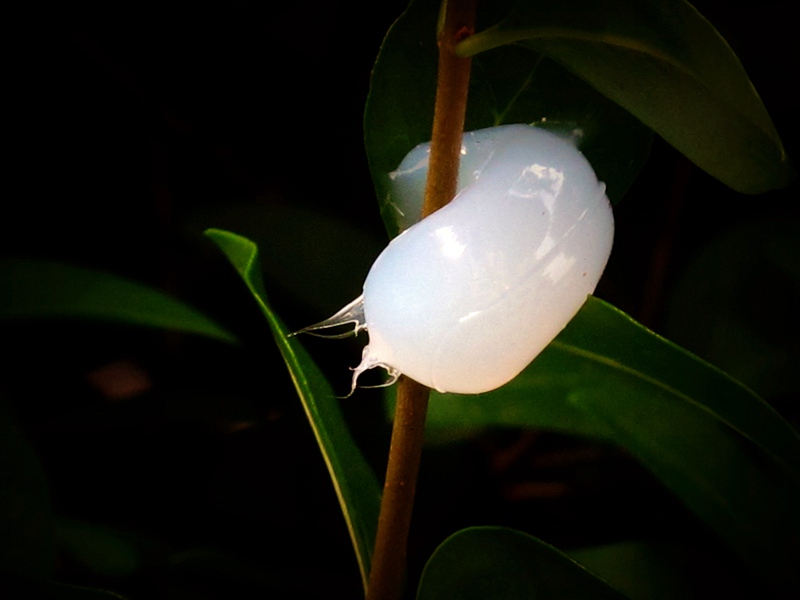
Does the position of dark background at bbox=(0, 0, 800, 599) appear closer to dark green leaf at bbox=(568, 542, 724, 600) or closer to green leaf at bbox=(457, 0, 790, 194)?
dark green leaf at bbox=(568, 542, 724, 600)

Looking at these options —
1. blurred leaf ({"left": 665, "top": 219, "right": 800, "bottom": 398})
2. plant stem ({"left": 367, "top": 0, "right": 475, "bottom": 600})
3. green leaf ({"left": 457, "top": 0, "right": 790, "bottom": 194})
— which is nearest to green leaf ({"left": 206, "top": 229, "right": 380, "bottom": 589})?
plant stem ({"left": 367, "top": 0, "right": 475, "bottom": 600})

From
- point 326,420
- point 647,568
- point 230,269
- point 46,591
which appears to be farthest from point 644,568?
point 230,269

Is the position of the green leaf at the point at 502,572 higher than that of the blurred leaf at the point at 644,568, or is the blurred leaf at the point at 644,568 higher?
the green leaf at the point at 502,572

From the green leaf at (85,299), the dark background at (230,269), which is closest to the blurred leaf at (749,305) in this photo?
the dark background at (230,269)

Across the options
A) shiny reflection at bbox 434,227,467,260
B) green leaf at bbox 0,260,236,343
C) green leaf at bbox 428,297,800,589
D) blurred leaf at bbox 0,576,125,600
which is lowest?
blurred leaf at bbox 0,576,125,600

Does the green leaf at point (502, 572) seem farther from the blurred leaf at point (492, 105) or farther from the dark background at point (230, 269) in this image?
the dark background at point (230, 269)

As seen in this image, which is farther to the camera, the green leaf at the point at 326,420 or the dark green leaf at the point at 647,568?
the dark green leaf at the point at 647,568

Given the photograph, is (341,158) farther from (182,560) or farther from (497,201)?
(497,201)

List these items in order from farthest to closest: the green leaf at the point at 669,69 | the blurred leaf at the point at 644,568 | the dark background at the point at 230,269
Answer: the dark background at the point at 230,269
the blurred leaf at the point at 644,568
the green leaf at the point at 669,69
